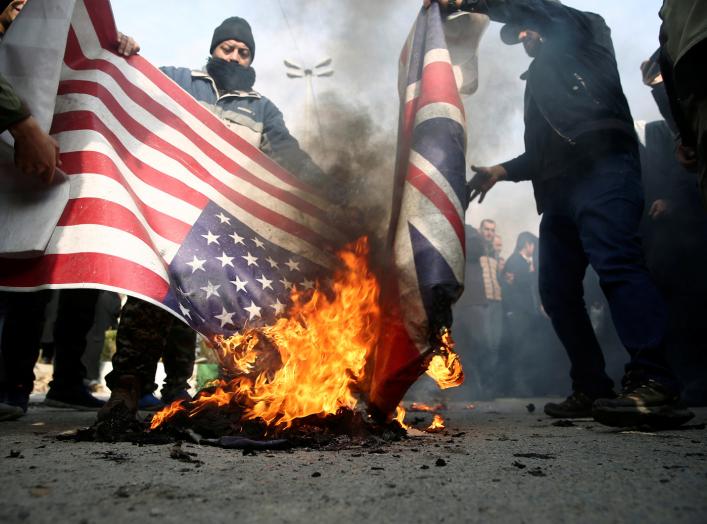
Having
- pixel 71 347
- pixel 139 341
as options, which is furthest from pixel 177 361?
pixel 139 341

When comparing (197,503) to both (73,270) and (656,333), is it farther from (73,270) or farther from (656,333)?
(656,333)

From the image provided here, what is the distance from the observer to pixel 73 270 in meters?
2.20

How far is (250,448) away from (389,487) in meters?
0.71

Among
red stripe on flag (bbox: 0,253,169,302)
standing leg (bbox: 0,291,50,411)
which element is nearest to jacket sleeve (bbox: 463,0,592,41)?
red stripe on flag (bbox: 0,253,169,302)

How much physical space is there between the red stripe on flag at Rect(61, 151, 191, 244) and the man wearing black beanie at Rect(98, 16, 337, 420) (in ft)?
1.26

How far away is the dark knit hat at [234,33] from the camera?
390cm

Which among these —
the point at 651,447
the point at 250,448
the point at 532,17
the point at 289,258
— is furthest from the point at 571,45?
the point at 250,448

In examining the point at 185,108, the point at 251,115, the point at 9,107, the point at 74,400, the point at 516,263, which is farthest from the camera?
the point at 516,263

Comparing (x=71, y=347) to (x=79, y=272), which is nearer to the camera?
(x=79, y=272)

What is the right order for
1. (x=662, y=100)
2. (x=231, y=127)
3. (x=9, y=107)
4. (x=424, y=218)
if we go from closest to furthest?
(x=9, y=107)
(x=424, y=218)
(x=231, y=127)
(x=662, y=100)

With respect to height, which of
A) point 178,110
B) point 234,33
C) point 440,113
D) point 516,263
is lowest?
point 440,113

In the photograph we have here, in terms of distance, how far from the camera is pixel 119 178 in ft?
8.22

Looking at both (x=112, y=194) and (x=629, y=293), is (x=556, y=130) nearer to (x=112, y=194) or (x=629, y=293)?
(x=629, y=293)

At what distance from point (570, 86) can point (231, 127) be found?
194 cm
